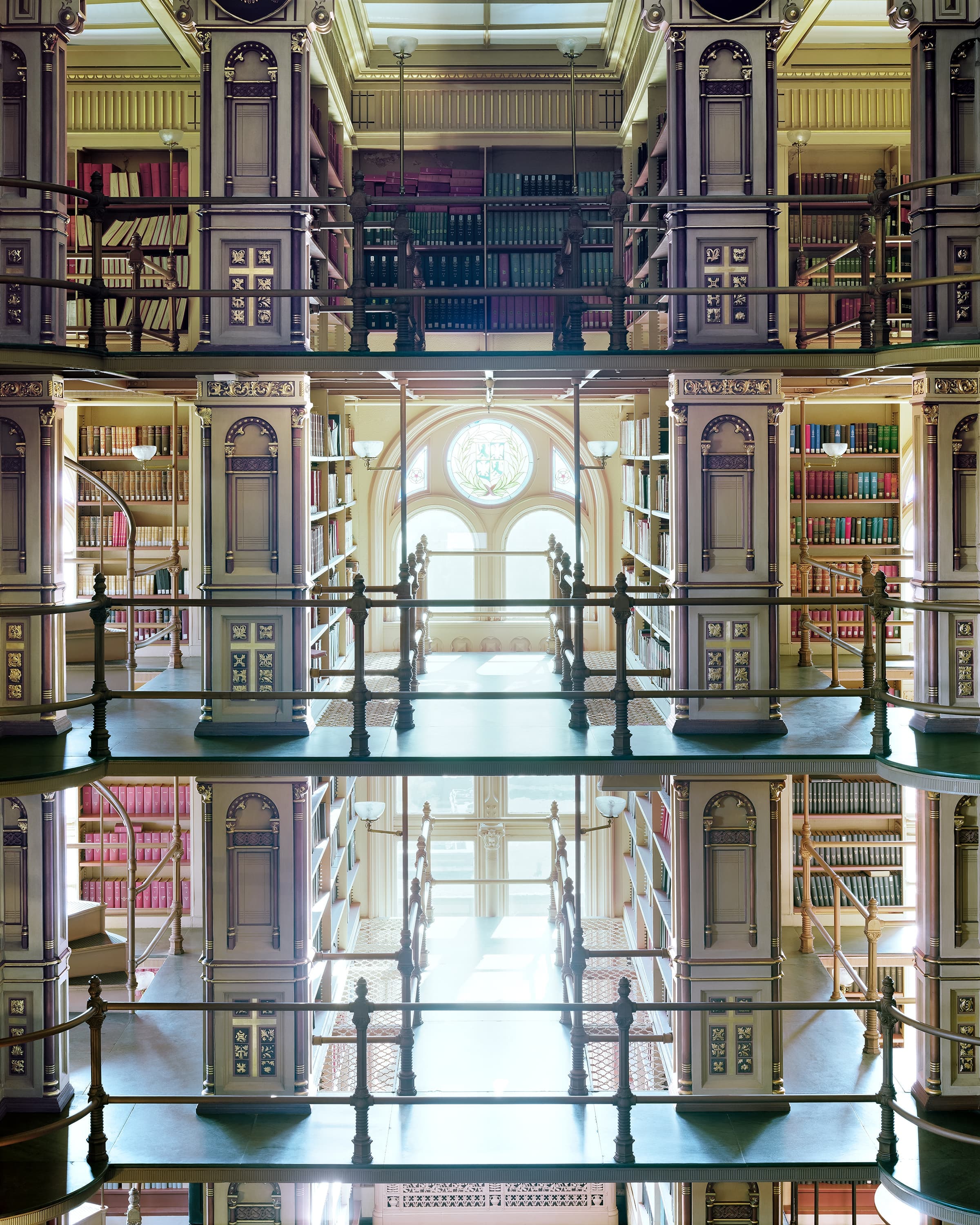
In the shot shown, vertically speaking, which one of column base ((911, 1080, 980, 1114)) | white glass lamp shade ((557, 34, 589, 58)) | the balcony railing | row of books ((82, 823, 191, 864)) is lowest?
column base ((911, 1080, 980, 1114))

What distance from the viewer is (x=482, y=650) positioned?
1095 centimetres

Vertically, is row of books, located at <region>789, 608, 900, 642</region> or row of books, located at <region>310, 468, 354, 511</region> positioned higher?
row of books, located at <region>310, 468, 354, 511</region>

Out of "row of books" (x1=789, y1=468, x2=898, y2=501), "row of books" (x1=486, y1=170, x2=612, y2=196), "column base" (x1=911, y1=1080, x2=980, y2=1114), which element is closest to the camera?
"column base" (x1=911, y1=1080, x2=980, y2=1114)

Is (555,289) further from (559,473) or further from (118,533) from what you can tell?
(559,473)

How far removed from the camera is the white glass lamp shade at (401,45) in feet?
22.8

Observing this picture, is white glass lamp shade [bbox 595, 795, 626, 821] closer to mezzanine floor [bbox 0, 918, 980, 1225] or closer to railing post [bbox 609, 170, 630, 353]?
mezzanine floor [bbox 0, 918, 980, 1225]

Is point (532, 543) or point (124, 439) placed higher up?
point (124, 439)

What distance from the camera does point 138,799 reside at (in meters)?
9.04

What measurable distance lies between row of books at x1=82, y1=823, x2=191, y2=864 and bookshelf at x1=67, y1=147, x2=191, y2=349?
12.4 ft

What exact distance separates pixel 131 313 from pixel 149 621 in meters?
2.54

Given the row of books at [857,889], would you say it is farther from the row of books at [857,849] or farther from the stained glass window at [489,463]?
the stained glass window at [489,463]

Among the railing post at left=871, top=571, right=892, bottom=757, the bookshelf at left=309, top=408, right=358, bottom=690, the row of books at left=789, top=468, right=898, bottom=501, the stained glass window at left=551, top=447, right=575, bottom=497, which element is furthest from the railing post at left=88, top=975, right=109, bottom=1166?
the stained glass window at left=551, top=447, right=575, bottom=497

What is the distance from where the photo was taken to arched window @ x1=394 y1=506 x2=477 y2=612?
11.0m

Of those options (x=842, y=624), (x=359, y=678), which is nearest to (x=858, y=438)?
(x=842, y=624)
